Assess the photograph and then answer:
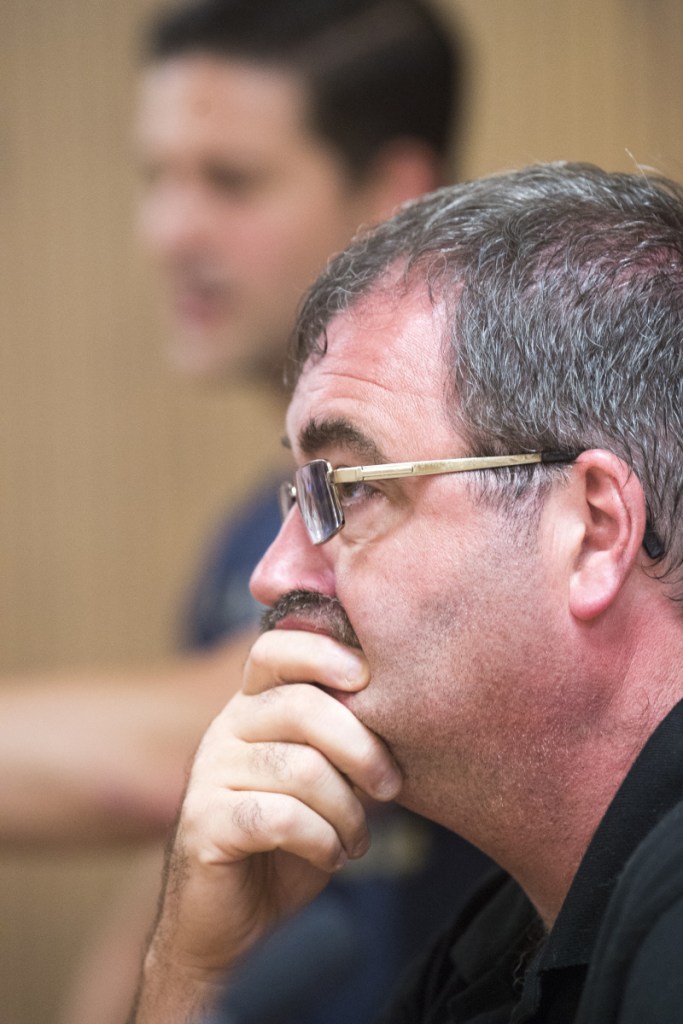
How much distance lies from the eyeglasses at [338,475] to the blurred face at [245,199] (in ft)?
3.00

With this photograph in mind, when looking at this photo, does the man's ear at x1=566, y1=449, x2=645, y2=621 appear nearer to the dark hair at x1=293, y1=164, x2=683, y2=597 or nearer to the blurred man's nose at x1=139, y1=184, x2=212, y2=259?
the dark hair at x1=293, y1=164, x2=683, y2=597

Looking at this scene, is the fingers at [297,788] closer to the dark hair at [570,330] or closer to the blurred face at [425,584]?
the blurred face at [425,584]

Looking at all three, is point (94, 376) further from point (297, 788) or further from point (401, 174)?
point (297, 788)

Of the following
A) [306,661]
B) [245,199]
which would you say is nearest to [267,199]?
[245,199]

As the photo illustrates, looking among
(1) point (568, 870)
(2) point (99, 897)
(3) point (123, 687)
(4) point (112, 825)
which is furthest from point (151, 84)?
(2) point (99, 897)

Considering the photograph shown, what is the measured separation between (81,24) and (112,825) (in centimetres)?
263

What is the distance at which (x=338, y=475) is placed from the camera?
1.18 m

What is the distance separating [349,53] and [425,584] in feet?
4.45

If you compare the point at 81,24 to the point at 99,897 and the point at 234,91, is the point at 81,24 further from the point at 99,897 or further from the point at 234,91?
the point at 99,897

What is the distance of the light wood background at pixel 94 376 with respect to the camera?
137 inches

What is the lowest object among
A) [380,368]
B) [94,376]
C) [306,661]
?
[306,661]

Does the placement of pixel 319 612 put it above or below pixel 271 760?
above

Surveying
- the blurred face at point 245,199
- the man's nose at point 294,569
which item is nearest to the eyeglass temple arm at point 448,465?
the man's nose at point 294,569

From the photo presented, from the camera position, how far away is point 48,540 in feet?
11.5
